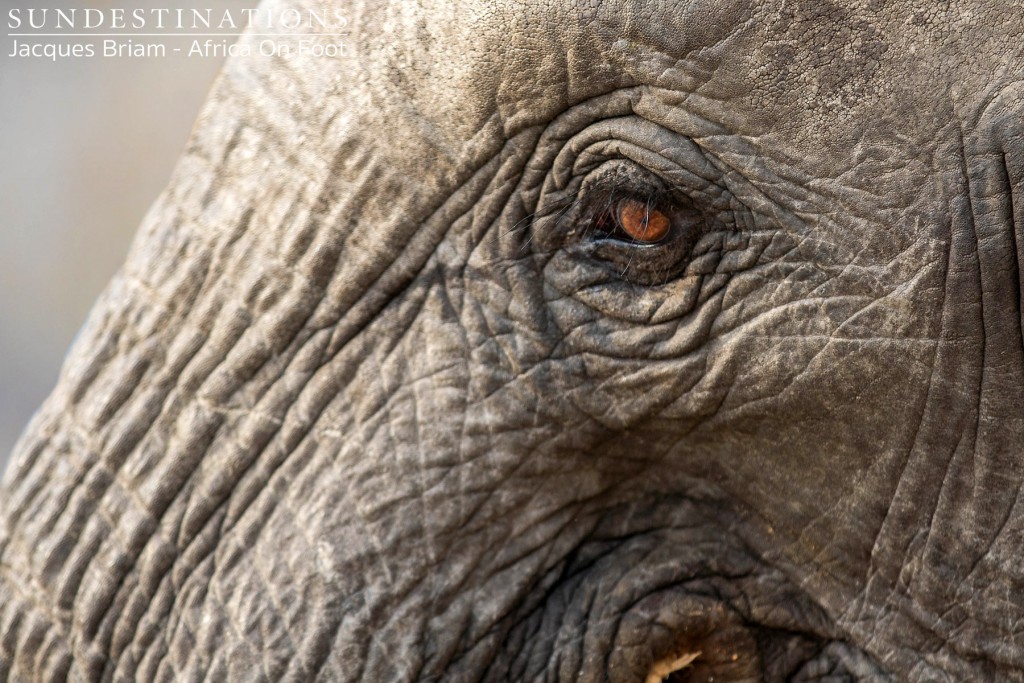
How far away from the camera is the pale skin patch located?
1.80 m

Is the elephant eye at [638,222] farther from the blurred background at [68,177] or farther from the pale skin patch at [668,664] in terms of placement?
the blurred background at [68,177]

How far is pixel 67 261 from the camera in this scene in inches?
222

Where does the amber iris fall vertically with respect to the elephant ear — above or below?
above

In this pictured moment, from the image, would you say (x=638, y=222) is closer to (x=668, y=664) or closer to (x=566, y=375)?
(x=566, y=375)

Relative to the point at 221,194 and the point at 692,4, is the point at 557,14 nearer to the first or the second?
the point at 692,4

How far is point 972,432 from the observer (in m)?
1.61

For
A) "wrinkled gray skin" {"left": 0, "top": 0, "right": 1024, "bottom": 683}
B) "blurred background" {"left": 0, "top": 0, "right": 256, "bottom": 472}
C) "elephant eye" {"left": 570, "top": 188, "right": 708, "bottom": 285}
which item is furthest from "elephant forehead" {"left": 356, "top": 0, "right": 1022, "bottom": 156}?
"blurred background" {"left": 0, "top": 0, "right": 256, "bottom": 472}

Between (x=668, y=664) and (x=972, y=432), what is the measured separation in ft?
1.77

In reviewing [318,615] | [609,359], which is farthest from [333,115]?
[318,615]

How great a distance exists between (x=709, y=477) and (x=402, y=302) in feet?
1.65

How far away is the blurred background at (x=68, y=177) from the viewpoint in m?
5.48

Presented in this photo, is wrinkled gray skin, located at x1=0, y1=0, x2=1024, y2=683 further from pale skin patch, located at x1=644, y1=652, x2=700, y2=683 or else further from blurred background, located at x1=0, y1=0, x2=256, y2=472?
blurred background, located at x1=0, y1=0, x2=256, y2=472

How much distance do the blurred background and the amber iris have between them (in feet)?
13.5

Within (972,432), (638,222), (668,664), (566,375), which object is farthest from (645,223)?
(668,664)
